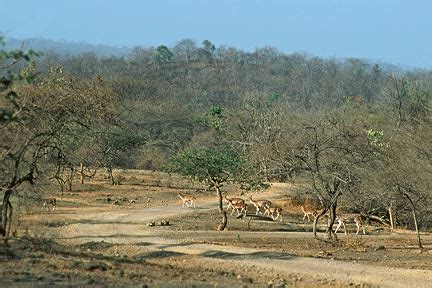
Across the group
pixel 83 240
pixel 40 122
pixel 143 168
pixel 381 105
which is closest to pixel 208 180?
pixel 83 240

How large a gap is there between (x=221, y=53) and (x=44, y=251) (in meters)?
152

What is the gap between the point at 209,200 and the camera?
159 feet

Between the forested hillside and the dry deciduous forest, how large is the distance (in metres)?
0.15

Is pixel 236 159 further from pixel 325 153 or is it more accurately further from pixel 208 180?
pixel 325 153

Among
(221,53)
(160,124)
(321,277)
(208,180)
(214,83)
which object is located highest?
(221,53)

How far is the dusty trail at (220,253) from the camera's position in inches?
778

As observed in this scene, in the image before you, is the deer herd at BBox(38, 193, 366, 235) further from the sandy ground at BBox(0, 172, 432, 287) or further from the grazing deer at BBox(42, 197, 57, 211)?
the sandy ground at BBox(0, 172, 432, 287)

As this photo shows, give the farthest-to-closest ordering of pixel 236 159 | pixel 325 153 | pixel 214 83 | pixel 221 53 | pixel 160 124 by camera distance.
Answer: pixel 221 53
pixel 214 83
pixel 160 124
pixel 236 159
pixel 325 153

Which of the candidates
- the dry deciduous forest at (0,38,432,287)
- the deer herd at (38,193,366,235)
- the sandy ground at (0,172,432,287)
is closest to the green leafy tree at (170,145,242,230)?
the dry deciduous forest at (0,38,432,287)

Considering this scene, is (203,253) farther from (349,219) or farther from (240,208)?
(240,208)

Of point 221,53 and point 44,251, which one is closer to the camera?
point 44,251

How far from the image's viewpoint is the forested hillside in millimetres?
22844

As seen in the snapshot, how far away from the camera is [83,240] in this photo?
87.5 ft

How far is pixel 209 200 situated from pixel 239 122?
2431 cm
